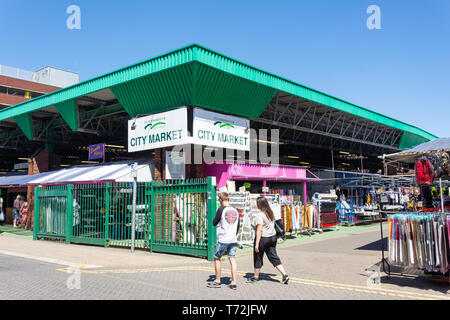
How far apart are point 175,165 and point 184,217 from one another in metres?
6.05

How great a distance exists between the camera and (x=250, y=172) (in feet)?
66.0

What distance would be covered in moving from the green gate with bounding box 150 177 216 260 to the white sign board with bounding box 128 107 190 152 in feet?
13.7

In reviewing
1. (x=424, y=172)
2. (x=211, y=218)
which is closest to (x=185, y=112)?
(x=211, y=218)

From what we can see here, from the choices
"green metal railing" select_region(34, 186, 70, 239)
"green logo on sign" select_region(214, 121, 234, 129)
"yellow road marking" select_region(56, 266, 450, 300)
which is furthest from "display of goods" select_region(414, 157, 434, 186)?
"green metal railing" select_region(34, 186, 70, 239)

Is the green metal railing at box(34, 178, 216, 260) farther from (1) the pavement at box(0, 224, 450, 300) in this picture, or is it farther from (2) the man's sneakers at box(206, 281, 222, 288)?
(2) the man's sneakers at box(206, 281, 222, 288)

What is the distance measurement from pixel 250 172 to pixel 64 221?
31.3 ft

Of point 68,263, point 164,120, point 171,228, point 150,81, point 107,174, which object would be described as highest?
point 150,81

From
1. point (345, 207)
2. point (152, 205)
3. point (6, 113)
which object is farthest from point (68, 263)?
point (6, 113)

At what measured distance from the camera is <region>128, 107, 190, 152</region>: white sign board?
1588 centimetres

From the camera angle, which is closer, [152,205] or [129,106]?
[152,205]

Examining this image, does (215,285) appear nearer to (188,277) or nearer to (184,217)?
(188,277)

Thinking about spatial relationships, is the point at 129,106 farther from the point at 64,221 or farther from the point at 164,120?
the point at 64,221

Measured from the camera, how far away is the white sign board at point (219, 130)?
16016mm
